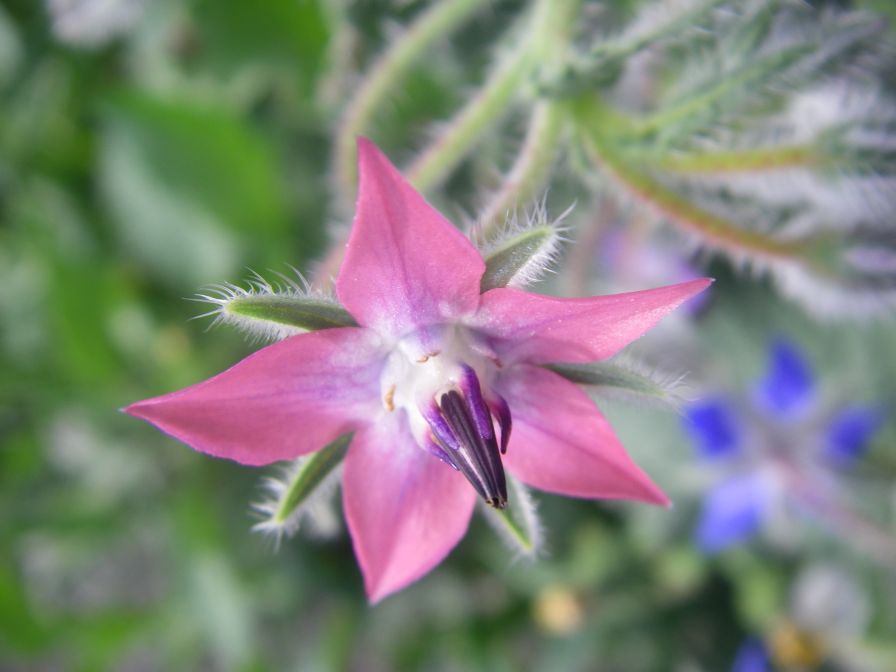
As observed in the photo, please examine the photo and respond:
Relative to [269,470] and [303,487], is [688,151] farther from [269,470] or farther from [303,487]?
[269,470]

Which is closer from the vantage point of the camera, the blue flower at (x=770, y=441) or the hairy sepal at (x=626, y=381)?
the hairy sepal at (x=626, y=381)

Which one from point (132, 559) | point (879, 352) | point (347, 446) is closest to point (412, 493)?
point (347, 446)

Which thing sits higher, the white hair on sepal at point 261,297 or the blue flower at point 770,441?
the white hair on sepal at point 261,297

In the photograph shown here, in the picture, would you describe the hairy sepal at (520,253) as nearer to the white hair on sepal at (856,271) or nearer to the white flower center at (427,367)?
the white flower center at (427,367)

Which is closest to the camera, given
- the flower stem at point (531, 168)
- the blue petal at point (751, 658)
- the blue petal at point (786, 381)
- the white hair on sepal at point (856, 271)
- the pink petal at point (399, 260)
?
the pink petal at point (399, 260)

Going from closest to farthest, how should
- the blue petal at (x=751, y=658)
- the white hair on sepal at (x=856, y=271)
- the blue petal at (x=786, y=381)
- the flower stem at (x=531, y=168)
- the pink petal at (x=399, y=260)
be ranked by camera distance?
the pink petal at (x=399, y=260) → the flower stem at (x=531, y=168) → the white hair on sepal at (x=856, y=271) → the blue petal at (x=786, y=381) → the blue petal at (x=751, y=658)

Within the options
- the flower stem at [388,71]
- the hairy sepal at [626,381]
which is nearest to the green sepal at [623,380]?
the hairy sepal at [626,381]

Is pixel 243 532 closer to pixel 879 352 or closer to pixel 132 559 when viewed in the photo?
pixel 132 559
